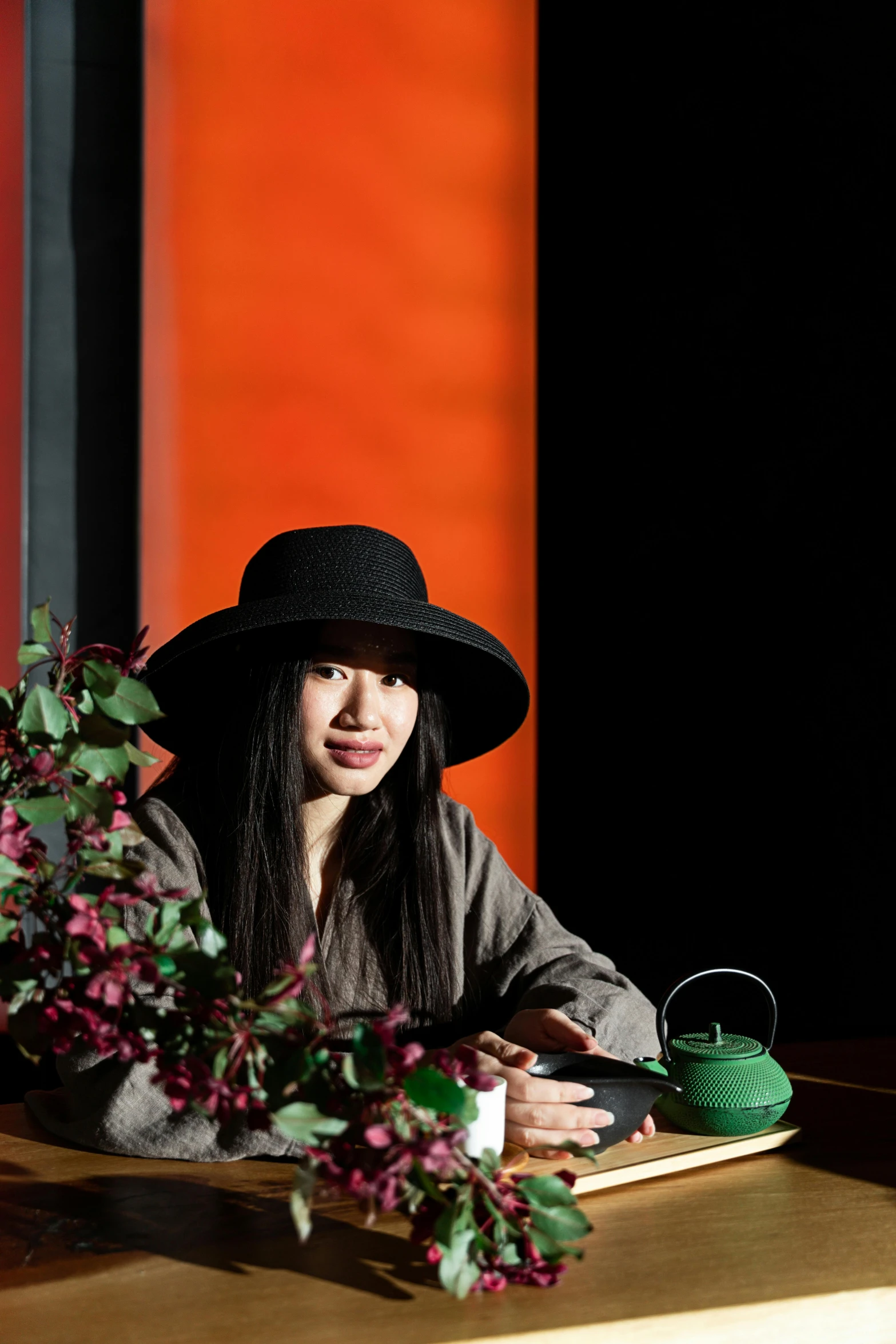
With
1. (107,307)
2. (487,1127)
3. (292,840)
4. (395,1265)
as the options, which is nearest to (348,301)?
(107,307)

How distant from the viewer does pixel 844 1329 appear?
797 mm

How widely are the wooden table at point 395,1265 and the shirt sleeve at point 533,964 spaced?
0.26 metres

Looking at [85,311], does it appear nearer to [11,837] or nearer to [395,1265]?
[11,837]

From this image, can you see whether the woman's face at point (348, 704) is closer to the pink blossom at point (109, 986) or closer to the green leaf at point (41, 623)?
the green leaf at point (41, 623)

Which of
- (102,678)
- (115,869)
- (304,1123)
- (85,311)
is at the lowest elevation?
(304,1123)

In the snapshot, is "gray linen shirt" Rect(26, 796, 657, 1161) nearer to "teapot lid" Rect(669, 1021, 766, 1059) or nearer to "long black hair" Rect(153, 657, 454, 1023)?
"long black hair" Rect(153, 657, 454, 1023)

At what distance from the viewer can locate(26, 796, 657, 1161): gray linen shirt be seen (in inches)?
42.3

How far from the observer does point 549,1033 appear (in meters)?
1.25

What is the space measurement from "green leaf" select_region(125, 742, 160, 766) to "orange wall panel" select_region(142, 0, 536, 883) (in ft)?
5.09

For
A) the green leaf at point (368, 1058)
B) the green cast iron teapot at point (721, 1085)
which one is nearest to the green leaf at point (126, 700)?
the green leaf at point (368, 1058)

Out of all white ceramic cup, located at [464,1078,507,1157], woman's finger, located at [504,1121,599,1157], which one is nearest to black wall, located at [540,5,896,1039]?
woman's finger, located at [504,1121,599,1157]

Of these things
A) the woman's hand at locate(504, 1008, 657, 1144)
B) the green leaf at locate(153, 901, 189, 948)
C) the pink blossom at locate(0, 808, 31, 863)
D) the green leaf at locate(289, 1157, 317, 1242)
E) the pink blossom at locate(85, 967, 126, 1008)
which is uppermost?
the pink blossom at locate(0, 808, 31, 863)

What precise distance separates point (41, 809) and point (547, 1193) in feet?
1.27

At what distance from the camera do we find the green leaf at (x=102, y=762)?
0.78 m
